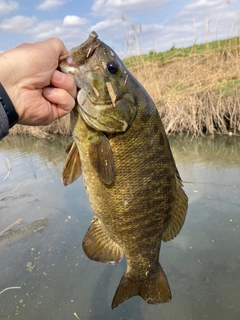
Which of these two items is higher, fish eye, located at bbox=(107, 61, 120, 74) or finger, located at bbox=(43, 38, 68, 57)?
finger, located at bbox=(43, 38, 68, 57)

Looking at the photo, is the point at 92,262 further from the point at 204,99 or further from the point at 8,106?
the point at 204,99

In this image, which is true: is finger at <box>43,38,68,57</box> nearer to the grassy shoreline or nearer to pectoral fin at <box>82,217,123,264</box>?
pectoral fin at <box>82,217,123,264</box>

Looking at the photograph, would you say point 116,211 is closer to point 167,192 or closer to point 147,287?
point 167,192

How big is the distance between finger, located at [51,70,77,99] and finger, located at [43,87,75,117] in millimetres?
21

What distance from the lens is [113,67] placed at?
167 centimetres

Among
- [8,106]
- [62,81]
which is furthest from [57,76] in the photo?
[8,106]

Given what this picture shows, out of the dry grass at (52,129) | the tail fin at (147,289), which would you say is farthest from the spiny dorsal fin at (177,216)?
the dry grass at (52,129)

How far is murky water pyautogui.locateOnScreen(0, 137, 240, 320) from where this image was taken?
119 inches

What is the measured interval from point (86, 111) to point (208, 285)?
2.37 meters

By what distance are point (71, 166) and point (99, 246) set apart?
58cm

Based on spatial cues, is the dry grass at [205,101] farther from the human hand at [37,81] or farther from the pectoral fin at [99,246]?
the human hand at [37,81]

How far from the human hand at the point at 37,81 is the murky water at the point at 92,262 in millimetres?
2163

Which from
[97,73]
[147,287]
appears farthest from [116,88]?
[147,287]

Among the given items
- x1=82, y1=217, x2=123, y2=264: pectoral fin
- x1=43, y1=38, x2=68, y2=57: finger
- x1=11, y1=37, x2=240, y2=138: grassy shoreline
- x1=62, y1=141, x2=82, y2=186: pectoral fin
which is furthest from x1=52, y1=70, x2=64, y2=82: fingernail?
x1=11, y1=37, x2=240, y2=138: grassy shoreline
